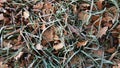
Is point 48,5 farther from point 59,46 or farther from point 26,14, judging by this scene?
point 59,46

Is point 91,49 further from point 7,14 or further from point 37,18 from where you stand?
point 7,14

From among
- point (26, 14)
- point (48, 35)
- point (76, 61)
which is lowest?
point (76, 61)

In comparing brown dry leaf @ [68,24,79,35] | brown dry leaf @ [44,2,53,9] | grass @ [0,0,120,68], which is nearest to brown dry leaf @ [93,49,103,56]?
grass @ [0,0,120,68]

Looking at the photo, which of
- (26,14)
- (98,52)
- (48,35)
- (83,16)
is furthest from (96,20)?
(26,14)

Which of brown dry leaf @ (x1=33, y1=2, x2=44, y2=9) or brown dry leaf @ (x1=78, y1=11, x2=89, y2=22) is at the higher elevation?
brown dry leaf @ (x1=33, y1=2, x2=44, y2=9)

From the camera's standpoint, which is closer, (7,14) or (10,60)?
(10,60)

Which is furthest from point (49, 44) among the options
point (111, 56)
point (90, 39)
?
point (111, 56)

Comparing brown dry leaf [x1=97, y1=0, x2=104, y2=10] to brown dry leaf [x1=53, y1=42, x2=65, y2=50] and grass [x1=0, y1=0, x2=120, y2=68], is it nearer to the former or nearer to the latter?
grass [x1=0, y1=0, x2=120, y2=68]

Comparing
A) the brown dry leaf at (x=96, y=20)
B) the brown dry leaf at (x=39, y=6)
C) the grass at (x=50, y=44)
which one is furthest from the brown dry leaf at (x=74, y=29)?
the brown dry leaf at (x=39, y=6)
